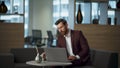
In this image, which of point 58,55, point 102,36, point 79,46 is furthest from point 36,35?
point 58,55

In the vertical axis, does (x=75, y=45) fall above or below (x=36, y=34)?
above

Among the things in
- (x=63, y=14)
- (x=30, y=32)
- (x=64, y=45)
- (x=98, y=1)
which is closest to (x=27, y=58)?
(x=64, y=45)

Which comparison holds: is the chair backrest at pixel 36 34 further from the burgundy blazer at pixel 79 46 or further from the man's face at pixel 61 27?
the man's face at pixel 61 27

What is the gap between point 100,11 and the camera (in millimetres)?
7340

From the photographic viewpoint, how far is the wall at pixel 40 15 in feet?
45.1

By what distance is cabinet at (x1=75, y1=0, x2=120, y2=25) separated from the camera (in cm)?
714

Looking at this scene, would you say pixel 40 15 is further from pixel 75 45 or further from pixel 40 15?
pixel 75 45

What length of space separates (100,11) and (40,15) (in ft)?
22.2

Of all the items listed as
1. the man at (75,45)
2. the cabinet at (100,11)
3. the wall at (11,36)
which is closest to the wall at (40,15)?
the cabinet at (100,11)

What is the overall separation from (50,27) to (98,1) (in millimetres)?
7043

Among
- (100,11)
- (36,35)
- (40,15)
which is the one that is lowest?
(36,35)

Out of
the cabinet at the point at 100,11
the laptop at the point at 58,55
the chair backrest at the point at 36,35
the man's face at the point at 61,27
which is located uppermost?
the cabinet at the point at 100,11

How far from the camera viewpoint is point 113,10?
7.25 metres

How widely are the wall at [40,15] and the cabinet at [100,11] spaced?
6283 mm
